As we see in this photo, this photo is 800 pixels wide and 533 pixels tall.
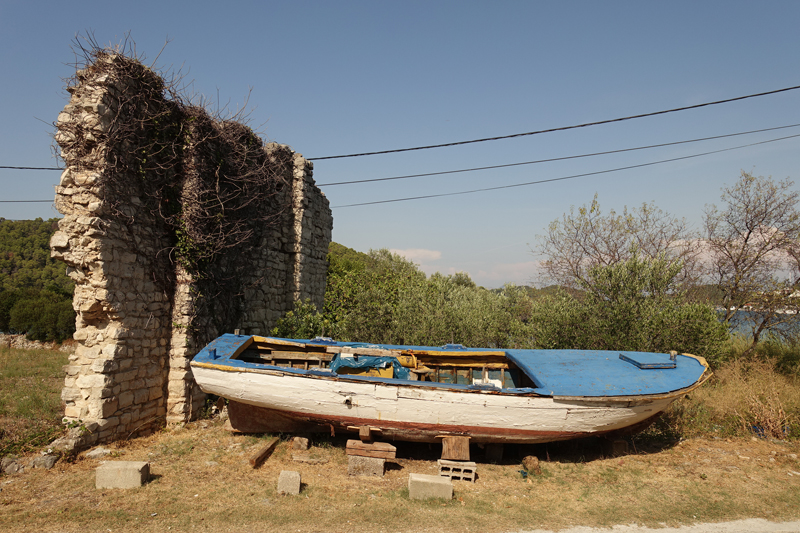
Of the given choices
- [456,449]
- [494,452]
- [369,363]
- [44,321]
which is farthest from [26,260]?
[494,452]

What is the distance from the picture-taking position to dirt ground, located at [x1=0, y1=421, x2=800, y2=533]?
4152 millimetres

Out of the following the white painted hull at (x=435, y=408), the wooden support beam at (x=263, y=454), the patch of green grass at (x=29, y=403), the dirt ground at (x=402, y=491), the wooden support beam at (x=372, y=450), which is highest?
the white painted hull at (x=435, y=408)

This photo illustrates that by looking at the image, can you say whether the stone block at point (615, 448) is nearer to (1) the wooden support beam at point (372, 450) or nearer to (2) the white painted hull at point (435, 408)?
(2) the white painted hull at point (435, 408)

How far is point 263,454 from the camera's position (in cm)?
562

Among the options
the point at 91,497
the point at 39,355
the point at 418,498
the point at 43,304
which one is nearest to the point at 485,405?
the point at 418,498

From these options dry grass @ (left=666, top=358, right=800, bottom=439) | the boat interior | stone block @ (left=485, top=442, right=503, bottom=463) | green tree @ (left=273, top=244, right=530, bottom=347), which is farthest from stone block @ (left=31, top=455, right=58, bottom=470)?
dry grass @ (left=666, top=358, right=800, bottom=439)

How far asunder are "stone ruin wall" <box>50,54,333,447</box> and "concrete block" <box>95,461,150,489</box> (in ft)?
3.60

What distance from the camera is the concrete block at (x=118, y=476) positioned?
4.63 meters

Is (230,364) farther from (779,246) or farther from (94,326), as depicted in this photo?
(779,246)

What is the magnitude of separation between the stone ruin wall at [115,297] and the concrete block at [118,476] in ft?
3.60

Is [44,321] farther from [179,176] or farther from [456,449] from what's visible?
[456,449]

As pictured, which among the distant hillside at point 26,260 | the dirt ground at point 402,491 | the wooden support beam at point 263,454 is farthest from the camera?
the distant hillside at point 26,260

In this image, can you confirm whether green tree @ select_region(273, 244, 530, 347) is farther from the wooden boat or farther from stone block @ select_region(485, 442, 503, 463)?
stone block @ select_region(485, 442, 503, 463)

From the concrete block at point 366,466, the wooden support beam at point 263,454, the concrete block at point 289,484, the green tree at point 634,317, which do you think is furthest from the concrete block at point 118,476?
the green tree at point 634,317
